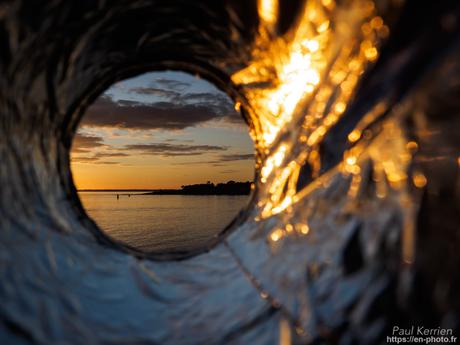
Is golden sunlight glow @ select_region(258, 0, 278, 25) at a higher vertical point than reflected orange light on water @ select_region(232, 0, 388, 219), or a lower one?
higher

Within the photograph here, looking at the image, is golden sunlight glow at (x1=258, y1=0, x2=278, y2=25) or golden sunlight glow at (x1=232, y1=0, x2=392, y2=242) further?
golden sunlight glow at (x1=258, y1=0, x2=278, y2=25)

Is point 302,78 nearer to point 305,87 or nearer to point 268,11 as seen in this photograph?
point 305,87

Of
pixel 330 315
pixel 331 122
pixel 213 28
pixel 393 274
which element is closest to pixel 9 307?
pixel 330 315

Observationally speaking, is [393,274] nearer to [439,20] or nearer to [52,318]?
[439,20]

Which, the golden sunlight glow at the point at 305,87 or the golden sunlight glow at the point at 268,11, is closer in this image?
the golden sunlight glow at the point at 305,87

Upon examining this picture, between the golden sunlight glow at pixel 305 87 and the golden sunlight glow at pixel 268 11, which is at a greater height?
the golden sunlight glow at pixel 268 11

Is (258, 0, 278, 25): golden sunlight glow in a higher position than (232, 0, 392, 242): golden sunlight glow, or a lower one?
higher

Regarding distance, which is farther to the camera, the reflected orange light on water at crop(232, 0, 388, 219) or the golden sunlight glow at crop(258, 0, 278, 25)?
the golden sunlight glow at crop(258, 0, 278, 25)

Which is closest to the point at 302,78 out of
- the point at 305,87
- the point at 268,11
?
the point at 305,87

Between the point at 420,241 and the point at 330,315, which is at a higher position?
the point at 420,241

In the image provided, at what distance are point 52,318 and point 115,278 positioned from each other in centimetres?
54

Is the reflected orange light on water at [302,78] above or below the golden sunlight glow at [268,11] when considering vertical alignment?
below

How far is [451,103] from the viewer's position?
67 cm

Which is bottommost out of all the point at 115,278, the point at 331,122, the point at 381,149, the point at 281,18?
the point at 115,278
